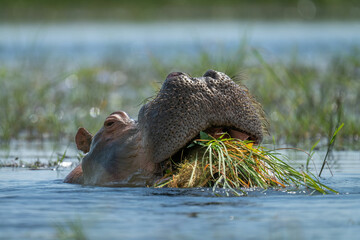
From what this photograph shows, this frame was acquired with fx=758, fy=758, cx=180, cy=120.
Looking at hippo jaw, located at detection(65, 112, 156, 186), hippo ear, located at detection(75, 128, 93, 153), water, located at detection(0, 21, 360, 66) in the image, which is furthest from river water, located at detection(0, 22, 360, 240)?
water, located at detection(0, 21, 360, 66)

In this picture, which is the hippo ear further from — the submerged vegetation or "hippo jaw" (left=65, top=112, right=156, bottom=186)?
the submerged vegetation

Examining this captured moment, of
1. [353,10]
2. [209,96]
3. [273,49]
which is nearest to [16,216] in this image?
[209,96]

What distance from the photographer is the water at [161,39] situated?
1816 centimetres

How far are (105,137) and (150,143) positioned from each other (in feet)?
2.16

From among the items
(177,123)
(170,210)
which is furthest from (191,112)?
(170,210)

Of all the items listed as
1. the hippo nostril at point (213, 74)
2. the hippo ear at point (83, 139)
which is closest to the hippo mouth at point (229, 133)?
the hippo nostril at point (213, 74)

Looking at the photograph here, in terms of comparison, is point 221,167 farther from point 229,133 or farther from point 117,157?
point 117,157

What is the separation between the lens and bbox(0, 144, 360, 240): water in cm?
378

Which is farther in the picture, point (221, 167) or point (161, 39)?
point (161, 39)

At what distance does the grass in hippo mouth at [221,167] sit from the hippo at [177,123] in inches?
3.4

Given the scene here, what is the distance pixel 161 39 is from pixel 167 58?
7747 millimetres

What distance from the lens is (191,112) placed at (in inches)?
182

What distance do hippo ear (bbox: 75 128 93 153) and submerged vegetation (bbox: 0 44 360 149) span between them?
0.89 metres

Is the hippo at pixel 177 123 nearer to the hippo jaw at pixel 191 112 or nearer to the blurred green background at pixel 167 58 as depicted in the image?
the hippo jaw at pixel 191 112
